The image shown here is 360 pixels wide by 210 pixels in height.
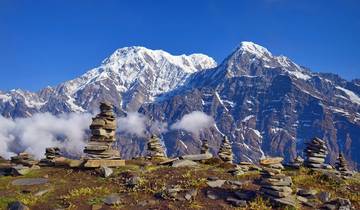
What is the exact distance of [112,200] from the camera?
108ft

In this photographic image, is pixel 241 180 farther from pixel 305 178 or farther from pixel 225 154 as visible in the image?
pixel 225 154

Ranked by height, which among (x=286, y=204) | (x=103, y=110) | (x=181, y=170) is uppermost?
(x=103, y=110)

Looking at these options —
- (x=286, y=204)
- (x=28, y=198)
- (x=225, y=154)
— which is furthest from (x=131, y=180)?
(x=225, y=154)

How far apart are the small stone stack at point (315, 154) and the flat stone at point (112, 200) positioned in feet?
71.7

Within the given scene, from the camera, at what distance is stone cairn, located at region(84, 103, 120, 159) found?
155 ft

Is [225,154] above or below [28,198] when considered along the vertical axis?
above

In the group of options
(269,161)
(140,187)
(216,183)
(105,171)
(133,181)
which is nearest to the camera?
(140,187)

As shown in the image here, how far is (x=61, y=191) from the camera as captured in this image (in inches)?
1415

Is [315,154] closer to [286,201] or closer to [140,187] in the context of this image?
[286,201]

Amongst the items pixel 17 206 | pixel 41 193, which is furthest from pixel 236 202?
pixel 17 206

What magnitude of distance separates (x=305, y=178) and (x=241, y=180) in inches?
215

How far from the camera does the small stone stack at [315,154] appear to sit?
49031 mm

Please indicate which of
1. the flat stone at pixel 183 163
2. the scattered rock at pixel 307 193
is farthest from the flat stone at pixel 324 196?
the flat stone at pixel 183 163

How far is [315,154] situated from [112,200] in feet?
79.0
